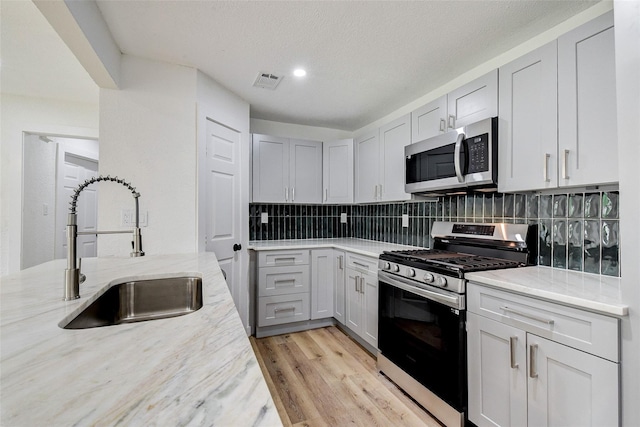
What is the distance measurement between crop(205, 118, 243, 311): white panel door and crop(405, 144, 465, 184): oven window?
1588mm

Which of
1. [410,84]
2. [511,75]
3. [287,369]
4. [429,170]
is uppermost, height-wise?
[410,84]

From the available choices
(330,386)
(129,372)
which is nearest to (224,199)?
(330,386)

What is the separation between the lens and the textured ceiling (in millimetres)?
1606

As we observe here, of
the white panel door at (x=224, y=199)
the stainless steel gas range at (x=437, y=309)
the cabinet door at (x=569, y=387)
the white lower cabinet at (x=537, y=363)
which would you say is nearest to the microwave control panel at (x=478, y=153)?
the stainless steel gas range at (x=437, y=309)

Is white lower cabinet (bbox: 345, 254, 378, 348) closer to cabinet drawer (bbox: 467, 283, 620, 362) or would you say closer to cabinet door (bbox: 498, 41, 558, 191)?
cabinet drawer (bbox: 467, 283, 620, 362)

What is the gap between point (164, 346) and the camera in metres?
0.65

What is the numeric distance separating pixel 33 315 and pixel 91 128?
2.91 meters

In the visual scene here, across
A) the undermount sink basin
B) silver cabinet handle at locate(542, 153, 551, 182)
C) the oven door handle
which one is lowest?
the oven door handle

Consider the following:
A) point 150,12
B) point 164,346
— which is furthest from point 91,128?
point 164,346

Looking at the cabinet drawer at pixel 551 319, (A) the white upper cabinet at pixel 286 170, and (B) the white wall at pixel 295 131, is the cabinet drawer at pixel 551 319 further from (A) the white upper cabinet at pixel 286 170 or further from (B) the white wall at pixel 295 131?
(B) the white wall at pixel 295 131

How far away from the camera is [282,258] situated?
2.99 metres

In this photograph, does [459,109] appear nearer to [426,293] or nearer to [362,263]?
[426,293]

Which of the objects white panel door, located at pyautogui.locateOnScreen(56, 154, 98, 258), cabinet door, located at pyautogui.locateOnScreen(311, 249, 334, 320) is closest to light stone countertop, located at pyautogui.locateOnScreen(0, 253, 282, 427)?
cabinet door, located at pyautogui.locateOnScreen(311, 249, 334, 320)

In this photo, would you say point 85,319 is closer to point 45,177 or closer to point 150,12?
point 150,12
